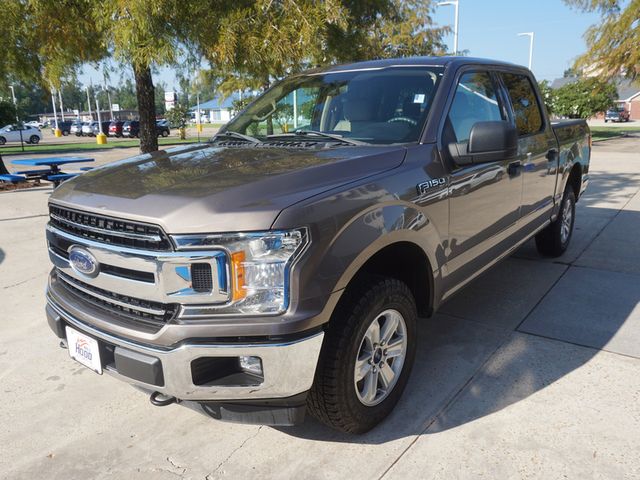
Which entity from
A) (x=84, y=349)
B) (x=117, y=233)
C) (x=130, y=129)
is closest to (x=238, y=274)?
(x=117, y=233)

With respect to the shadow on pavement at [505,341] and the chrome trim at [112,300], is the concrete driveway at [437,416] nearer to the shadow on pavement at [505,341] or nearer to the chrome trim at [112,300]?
the shadow on pavement at [505,341]

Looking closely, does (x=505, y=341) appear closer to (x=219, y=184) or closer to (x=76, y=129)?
(x=219, y=184)

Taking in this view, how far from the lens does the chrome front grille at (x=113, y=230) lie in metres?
1.99

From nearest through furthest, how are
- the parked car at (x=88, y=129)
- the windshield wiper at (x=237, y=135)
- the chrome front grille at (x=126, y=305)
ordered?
the chrome front grille at (x=126, y=305) < the windshield wiper at (x=237, y=135) < the parked car at (x=88, y=129)

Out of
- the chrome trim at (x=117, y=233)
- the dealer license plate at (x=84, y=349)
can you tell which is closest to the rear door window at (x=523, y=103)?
the chrome trim at (x=117, y=233)

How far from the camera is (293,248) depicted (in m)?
1.97

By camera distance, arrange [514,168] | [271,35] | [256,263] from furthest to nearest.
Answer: [271,35] < [514,168] < [256,263]

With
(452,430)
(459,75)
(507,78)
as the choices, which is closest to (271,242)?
(452,430)

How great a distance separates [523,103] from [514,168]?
0.92m

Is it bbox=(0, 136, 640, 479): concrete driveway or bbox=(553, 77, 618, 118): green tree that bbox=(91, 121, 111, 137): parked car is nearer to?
bbox=(553, 77, 618, 118): green tree

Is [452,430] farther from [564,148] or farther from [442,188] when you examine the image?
[564,148]

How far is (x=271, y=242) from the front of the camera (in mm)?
1948

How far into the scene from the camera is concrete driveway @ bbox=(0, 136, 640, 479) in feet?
7.81

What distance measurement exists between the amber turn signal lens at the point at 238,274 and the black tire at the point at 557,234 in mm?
4022
